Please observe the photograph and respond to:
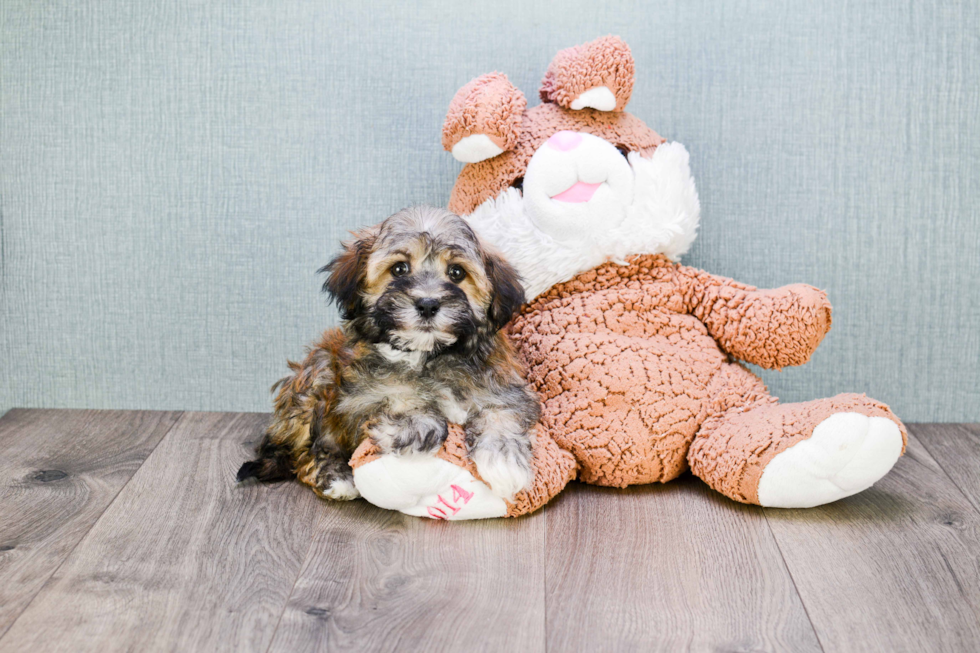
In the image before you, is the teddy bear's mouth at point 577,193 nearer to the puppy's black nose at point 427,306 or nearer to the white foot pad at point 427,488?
the puppy's black nose at point 427,306

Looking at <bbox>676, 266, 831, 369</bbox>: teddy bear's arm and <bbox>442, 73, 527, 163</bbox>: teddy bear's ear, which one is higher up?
<bbox>442, 73, 527, 163</bbox>: teddy bear's ear

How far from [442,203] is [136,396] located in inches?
43.3

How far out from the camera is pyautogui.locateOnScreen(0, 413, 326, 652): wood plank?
1426 mm

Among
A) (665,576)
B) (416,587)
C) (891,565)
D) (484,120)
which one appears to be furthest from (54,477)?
(891,565)

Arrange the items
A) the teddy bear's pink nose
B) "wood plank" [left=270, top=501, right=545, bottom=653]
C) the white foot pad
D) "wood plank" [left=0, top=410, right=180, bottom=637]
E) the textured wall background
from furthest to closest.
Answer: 1. the textured wall background
2. the teddy bear's pink nose
3. the white foot pad
4. "wood plank" [left=0, top=410, right=180, bottom=637]
5. "wood plank" [left=270, top=501, right=545, bottom=653]

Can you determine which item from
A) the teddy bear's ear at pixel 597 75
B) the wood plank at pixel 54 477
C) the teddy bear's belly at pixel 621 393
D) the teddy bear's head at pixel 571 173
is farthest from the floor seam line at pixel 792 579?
the wood plank at pixel 54 477

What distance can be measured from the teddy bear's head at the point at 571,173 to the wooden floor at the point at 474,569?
1.90 feet

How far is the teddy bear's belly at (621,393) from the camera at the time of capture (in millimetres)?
1947

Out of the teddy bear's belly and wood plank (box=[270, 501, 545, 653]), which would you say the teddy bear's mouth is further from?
wood plank (box=[270, 501, 545, 653])

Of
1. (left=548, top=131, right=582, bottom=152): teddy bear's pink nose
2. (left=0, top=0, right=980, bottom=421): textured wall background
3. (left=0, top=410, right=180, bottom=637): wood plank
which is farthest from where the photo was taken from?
(left=0, top=0, right=980, bottom=421): textured wall background

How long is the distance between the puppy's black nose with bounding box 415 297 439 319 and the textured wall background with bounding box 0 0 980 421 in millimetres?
839

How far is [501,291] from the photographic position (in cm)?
181

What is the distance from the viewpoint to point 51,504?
1928 mm

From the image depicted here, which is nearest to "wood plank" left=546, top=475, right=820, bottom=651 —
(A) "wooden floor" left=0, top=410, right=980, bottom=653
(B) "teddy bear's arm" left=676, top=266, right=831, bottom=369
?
(A) "wooden floor" left=0, top=410, right=980, bottom=653
